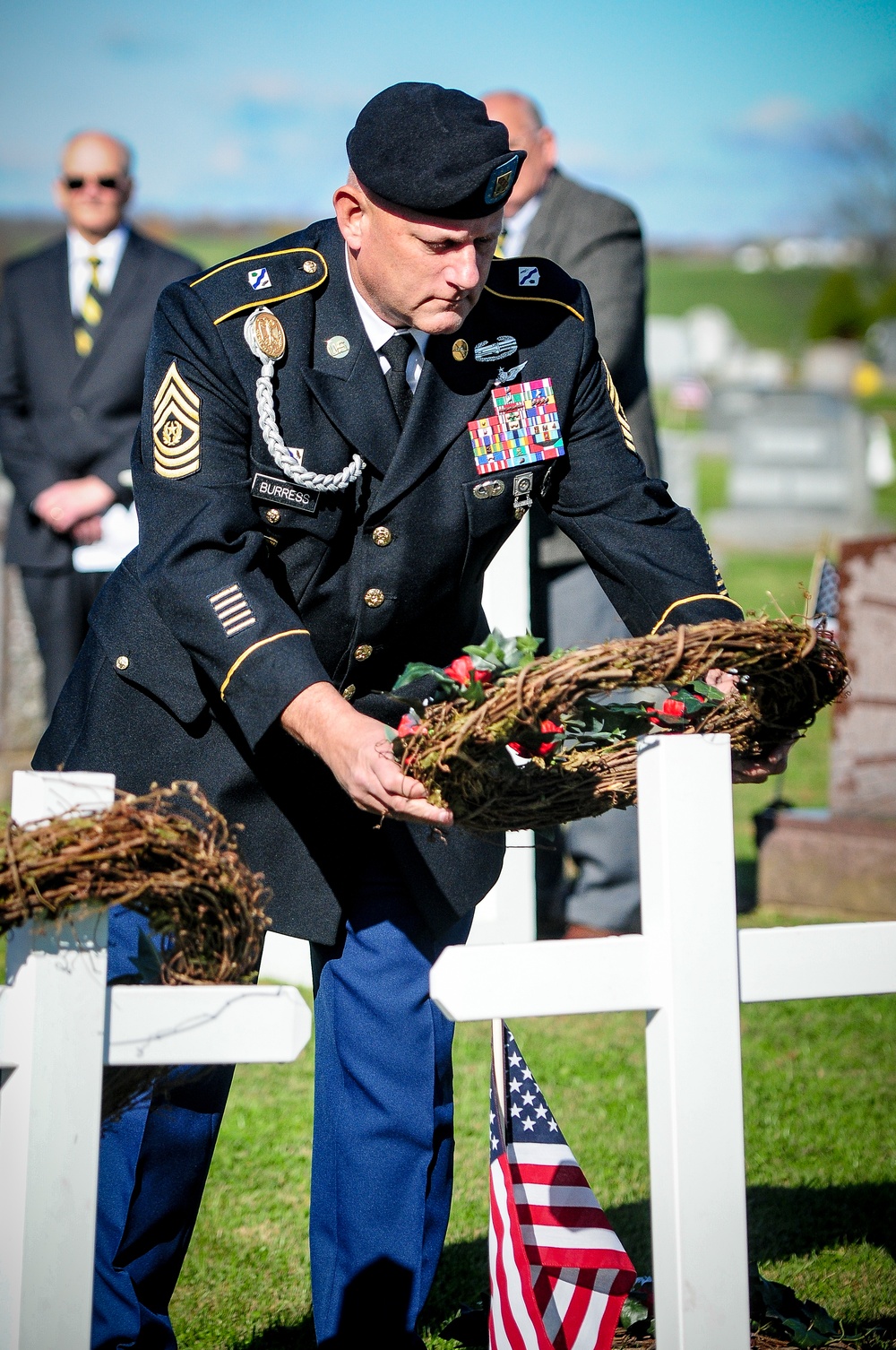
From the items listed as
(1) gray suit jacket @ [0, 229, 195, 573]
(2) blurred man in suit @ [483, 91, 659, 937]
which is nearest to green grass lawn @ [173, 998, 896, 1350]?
(2) blurred man in suit @ [483, 91, 659, 937]

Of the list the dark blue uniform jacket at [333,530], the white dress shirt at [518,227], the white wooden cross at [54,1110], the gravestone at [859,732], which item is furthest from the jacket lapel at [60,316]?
the white wooden cross at [54,1110]

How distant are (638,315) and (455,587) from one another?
117 inches

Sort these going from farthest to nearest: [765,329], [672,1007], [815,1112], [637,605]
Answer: [765,329] → [815,1112] → [637,605] → [672,1007]

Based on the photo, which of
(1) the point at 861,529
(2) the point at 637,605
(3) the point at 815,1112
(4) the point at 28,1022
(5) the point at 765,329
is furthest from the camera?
(5) the point at 765,329

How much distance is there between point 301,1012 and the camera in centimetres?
186

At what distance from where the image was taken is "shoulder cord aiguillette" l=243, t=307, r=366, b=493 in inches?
98.1

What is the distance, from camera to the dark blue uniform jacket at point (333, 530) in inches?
98.8

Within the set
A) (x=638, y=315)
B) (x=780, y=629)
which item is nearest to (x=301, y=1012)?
(x=780, y=629)

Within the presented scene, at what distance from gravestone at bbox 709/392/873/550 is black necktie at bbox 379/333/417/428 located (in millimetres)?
14563

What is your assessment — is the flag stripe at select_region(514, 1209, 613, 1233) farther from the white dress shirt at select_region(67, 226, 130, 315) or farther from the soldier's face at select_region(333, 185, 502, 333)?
the white dress shirt at select_region(67, 226, 130, 315)

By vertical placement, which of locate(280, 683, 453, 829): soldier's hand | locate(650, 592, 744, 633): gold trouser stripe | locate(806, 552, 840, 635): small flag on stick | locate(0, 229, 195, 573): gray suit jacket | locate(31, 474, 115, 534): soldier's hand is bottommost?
locate(280, 683, 453, 829): soldier's hand

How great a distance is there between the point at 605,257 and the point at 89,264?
2164 millimetres

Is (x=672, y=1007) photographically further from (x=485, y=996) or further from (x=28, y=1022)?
(x=28, y=1022)

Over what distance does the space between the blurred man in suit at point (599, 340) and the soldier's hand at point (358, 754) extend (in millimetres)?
3145
